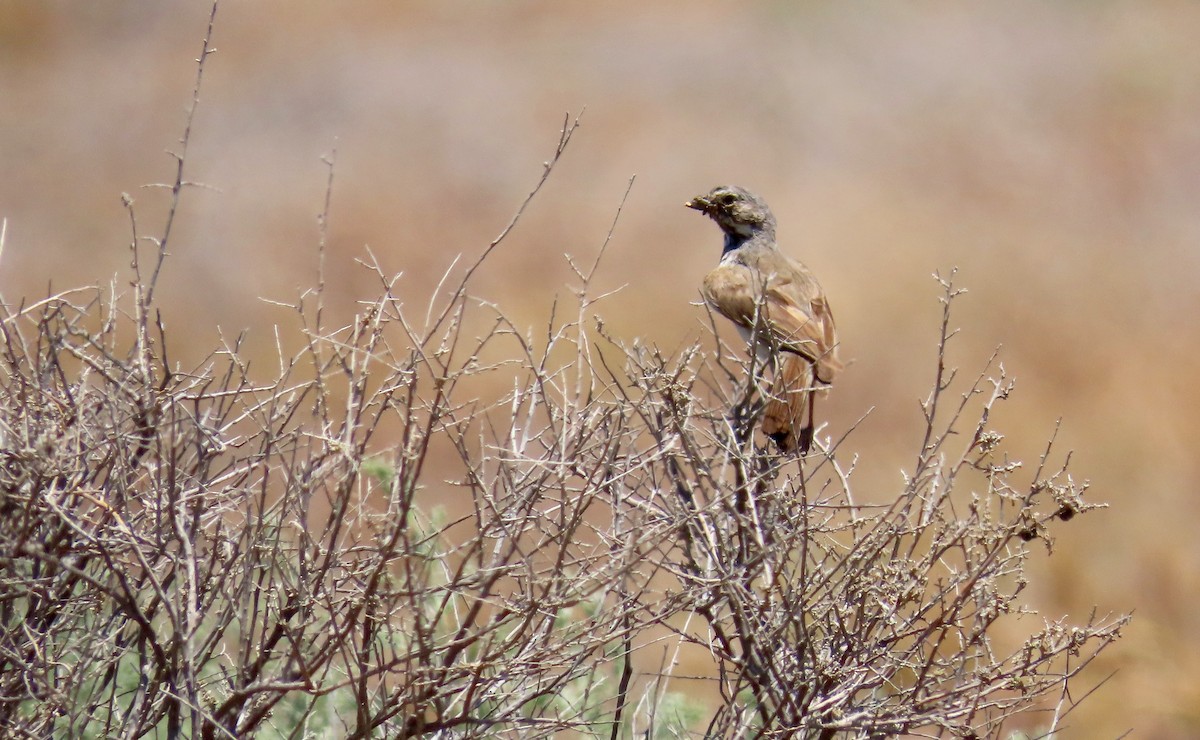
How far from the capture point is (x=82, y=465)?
10.8 feet

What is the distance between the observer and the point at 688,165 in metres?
14.6

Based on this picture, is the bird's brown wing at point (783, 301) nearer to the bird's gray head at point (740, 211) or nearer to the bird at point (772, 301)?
the bird at point (772, 301)

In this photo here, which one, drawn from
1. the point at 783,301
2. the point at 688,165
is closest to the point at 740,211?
the point at 783,301

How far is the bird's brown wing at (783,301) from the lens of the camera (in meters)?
5.01

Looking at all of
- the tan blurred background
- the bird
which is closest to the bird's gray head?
the bird

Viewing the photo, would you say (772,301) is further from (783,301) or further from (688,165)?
(688,165)

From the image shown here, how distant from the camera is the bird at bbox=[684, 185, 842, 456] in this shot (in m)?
4.31

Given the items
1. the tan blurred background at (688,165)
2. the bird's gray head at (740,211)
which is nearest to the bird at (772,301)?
the bird's gray head at (740,211)

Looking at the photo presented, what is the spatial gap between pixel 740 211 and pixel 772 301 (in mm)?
709

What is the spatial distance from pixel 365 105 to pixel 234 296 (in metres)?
2.90

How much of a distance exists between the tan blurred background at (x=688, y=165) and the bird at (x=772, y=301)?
6688 millimetres

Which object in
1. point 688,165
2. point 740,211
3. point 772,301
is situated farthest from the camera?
point 688,165

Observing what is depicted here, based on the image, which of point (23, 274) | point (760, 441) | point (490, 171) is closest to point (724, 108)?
point (490, 171)

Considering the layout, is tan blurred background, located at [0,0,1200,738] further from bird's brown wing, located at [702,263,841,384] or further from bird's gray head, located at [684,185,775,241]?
bird's brown wing, located at [702,263,841,384]
